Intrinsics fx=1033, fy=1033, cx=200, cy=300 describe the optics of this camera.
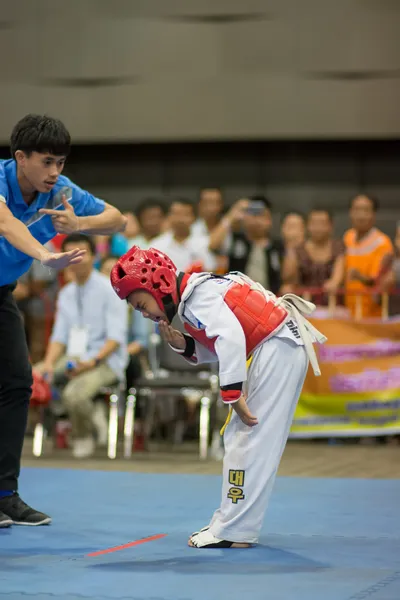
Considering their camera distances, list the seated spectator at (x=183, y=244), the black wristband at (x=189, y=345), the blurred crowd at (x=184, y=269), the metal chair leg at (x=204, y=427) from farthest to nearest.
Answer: the seated spectator at (x=183, y=244) → the blurred crowd at (x=184, y=269) → the metal chair leg at (x=204, y=427) → the black wristband at (x=189, y=345)

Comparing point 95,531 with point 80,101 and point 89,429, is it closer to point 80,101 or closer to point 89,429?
point 89,429

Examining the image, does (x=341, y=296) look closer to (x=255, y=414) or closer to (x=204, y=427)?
(x=204, y=427)

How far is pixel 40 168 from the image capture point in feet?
15.2

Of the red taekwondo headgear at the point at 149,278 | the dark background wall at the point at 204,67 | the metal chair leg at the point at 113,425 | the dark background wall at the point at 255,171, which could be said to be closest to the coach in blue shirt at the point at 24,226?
the red taekwondo headgear at the point at 149,278

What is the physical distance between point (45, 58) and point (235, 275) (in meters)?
9.09

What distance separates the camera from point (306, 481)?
6770mm

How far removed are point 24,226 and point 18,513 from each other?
1502 mm

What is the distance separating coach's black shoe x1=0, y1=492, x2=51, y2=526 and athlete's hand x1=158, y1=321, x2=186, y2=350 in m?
1.25

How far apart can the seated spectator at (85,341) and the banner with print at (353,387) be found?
65.2 inches

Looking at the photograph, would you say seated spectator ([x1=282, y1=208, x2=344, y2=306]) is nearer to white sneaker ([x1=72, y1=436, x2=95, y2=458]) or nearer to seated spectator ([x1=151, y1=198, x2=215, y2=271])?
seated spectator ([x1=151, y1=198, x2=215, y2=271])

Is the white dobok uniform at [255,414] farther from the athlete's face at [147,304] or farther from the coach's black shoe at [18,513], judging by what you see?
the coach's black shoe at [18,513]

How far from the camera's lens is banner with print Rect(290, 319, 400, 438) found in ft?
28.6

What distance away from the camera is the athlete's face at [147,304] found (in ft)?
13.9

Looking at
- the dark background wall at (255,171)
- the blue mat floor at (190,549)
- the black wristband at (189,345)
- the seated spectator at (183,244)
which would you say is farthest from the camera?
the dark background wall at (255,171)
